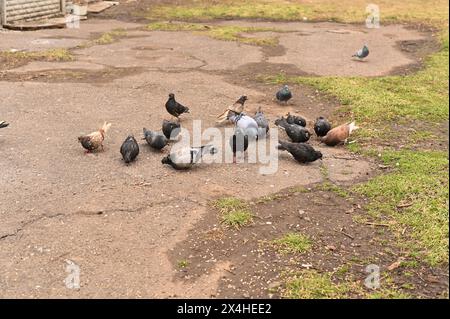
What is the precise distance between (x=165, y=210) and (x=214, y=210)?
0.49m

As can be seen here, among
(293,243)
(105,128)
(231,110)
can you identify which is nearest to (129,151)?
(105,128)

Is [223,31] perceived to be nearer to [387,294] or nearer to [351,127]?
[351,127]

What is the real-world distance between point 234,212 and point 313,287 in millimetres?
1492

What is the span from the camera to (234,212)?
5.69 meters

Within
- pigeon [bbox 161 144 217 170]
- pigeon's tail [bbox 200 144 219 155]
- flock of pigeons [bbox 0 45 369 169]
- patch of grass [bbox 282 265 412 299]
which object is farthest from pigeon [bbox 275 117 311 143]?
patch of grass [bbox 282 265 412 299]

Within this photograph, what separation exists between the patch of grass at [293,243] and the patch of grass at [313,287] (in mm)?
398

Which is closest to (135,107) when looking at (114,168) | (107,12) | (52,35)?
(114,168)

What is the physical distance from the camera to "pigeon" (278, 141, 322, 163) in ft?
22.3

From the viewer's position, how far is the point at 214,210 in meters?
5.78

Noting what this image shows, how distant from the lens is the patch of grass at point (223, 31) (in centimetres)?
1509

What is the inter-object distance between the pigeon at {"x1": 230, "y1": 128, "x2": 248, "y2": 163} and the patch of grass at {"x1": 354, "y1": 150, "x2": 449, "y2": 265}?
1.49 m

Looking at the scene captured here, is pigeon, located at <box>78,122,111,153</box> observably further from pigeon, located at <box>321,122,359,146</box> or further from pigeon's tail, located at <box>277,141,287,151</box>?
pigeon, located at <box>321,122,359,146</box>

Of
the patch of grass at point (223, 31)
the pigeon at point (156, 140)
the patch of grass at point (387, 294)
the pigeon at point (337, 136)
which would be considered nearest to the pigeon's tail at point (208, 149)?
the pigeon at point (156, 140)

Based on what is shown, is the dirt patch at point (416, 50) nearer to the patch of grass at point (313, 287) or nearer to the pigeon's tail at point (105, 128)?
the pigeon's tail at point (105, 128)
